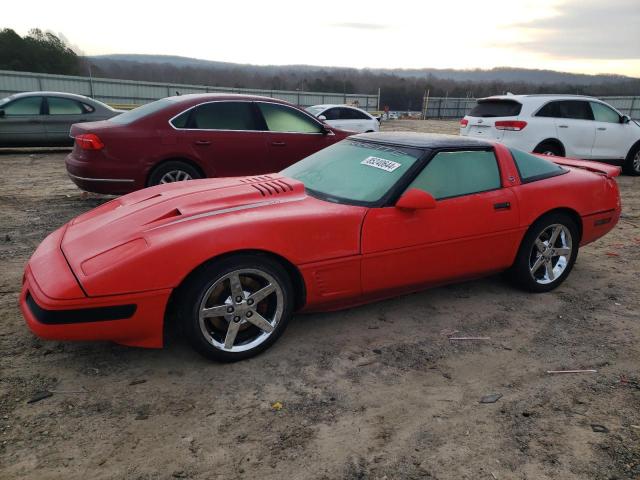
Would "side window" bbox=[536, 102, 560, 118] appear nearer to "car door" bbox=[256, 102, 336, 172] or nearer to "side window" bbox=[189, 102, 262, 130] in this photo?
"car door" bbox=[256, 102, 336, 172]

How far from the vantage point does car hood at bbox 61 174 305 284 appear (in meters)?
2.64

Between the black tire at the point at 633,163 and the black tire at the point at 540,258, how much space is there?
723 centimetres

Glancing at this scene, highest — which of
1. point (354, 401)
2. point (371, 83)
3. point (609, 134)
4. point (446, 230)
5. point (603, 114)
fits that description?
point (371, 83)

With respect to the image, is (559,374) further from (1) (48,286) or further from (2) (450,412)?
(1) (48,286)

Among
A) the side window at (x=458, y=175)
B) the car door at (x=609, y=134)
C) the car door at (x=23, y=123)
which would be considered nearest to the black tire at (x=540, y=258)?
the side window at (x=458, y=175)

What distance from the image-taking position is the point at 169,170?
5.93 meters

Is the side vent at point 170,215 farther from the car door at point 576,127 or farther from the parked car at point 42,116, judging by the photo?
the parked car at point 42,116

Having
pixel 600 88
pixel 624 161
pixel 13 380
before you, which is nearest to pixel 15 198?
pixel 13 380

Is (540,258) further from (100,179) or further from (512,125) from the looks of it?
(512,125)

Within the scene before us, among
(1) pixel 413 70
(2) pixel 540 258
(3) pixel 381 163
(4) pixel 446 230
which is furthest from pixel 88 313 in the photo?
(1) pixel 413 70

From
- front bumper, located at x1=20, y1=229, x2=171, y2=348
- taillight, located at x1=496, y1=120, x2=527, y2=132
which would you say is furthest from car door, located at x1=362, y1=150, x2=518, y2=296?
taillight, located at x1=496, y1=120, x2=527, y2=132

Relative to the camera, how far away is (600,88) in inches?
1829

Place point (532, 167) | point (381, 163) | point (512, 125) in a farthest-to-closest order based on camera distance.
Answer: point (512, 125) → point (532, 167) → point (381, 163)

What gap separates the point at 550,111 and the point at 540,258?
585 centimetres
